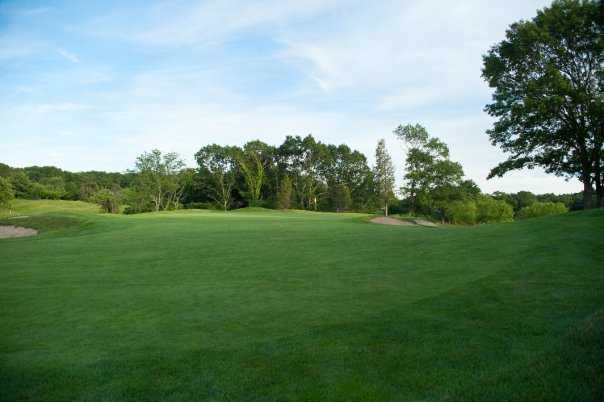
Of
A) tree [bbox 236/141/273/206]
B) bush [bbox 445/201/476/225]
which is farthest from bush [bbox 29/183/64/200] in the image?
bush [bbox 445/201/476/225]

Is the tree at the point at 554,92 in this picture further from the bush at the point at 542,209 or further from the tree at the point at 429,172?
the bush at the point at 542,209

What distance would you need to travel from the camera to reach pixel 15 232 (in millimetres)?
25016

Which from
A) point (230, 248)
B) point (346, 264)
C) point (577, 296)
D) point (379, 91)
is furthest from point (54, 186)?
point (577, 296)

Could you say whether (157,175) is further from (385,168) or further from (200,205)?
(385,168)

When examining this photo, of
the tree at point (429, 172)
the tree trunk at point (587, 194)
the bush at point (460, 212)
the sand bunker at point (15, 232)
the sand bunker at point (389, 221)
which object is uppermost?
the tree at point (429, 172)

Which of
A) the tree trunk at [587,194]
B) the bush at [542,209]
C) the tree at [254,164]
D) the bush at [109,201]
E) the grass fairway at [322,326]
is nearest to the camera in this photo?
the grass fairway at [322,326]

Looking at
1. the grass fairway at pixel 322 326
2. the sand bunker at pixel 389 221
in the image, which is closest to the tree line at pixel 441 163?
the sand bunker at pixel 389 221

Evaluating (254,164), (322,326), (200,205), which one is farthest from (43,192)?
(322,326)

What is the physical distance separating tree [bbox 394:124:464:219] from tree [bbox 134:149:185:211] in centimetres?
4618

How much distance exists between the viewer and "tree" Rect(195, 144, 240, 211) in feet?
269

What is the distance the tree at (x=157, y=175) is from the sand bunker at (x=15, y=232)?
4722 cm

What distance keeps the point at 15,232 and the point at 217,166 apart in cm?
5896

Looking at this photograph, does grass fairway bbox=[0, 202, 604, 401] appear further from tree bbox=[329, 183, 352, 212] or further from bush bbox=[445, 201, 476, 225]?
tree bbox=[329, 183, 352, 212]

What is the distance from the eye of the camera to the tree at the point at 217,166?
8200 centimetres
